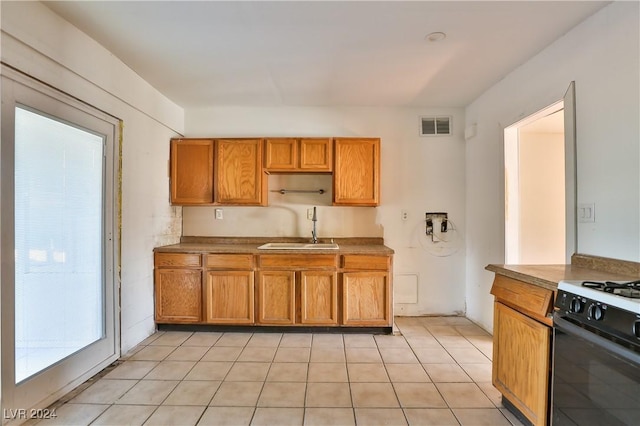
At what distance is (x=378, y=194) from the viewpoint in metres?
3.32

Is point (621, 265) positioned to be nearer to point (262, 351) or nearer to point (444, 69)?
point (444, 69)

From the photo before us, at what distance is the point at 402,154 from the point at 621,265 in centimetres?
229

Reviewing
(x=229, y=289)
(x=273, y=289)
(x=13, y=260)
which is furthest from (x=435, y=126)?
(x=13, y=260)

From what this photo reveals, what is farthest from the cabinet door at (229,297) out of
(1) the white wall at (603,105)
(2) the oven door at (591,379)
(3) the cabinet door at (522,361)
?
(1) the white wall at (603,105)

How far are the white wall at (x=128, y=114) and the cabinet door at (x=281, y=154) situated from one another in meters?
1.09

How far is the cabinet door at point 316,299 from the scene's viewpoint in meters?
3.04

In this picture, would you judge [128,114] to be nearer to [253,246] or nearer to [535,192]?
[253,246]

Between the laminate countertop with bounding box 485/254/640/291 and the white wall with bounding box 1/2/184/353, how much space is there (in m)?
2.86

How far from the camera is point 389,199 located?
12.0ft

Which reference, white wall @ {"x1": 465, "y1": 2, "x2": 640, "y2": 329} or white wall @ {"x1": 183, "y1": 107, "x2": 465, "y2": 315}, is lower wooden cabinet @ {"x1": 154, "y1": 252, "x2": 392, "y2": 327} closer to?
white wall @ {"x1": 183, "y1": 107, "x2": 465, "y2": 315}

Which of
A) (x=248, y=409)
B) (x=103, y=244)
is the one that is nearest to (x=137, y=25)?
(x=103, y=244)

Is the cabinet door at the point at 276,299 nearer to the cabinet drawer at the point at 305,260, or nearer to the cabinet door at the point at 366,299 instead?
the cabinet drawer at the point at 305,260

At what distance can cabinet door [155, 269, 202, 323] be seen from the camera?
10.1ft

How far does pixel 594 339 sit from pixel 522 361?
1.70 ft
